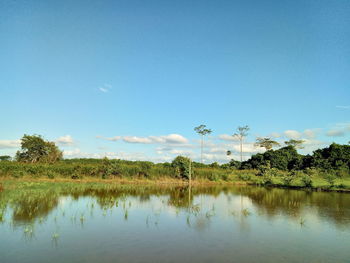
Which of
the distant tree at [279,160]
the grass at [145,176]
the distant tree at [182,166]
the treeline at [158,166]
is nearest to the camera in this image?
the grass at [145,176]

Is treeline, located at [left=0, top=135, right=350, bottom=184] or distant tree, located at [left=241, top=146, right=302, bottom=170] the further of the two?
distant tree, located at [left=241, top=146, right=302, bottom=170]

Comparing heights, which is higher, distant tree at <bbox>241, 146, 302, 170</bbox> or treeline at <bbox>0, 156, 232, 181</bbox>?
distant tree at <bbox>241, 146, 302, 170</bbox>

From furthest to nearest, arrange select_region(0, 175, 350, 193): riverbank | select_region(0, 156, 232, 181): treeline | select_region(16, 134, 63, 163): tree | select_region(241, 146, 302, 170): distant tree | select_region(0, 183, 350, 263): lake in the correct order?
1. select_region(241, 146, 302, 170): distant tree
2. select_region(16, 134, 63, 163): tree
3. select_region(0, 156, 232, 181): treeline
4. select_region(0, 175, 350, 193): riverbank
5. select_region(0, 183, 350, 263): lake

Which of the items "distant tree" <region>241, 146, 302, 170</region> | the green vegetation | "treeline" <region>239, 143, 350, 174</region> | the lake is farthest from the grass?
the lake

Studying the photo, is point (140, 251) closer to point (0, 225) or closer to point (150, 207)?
point (0, 225)

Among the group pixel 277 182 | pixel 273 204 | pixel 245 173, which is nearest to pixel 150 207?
pixel 273 204

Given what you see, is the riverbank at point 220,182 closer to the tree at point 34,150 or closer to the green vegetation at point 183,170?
the green vegetation at point 183,170

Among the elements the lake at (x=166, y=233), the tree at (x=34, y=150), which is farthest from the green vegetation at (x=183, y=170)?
the lake at (x=166, y=233)

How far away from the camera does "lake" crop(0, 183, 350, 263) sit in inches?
309

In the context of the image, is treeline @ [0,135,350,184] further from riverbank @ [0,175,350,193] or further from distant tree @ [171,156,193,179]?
riverbank @ [0,175,350,193]

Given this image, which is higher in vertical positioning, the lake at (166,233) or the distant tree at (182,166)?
the distant tree at (182,166)

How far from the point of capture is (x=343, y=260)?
25.7 ft

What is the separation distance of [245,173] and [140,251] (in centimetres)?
3519

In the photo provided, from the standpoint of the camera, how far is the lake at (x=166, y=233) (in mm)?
7848
